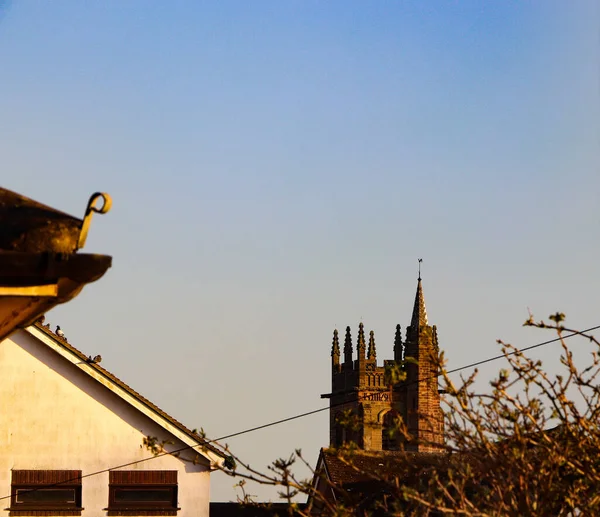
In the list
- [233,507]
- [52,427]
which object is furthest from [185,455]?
[233,507]

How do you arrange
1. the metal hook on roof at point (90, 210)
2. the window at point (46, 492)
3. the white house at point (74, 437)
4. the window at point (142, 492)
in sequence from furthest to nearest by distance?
the window at point (142, 492), the white house at point (74, 437), the window at point (46, 492), the metal hook on roof at point (90, 210)

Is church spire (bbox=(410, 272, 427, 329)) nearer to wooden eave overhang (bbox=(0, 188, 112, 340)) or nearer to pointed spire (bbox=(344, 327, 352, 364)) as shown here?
pointed spire (bbox=(344, 327, 352, 364))

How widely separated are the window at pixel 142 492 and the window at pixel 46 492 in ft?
2.07

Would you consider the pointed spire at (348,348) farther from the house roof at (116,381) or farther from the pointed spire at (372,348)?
the house roof at (116,381)

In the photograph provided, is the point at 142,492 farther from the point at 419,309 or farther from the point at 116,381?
the point at 419,309

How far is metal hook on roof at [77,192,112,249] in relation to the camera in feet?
13.0

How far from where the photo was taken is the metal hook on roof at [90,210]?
3.97 meters

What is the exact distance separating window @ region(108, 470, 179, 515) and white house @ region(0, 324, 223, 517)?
0.02m

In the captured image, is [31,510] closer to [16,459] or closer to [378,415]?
[16,459]

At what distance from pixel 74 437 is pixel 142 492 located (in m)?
1.55

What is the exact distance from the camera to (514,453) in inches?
241

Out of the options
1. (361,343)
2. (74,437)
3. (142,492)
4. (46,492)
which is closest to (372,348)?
(361,343)

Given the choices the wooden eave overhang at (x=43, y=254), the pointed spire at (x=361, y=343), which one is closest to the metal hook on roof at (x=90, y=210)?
the wooden eave overhang at (x=43, y=254)

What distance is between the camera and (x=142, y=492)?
2264cm
